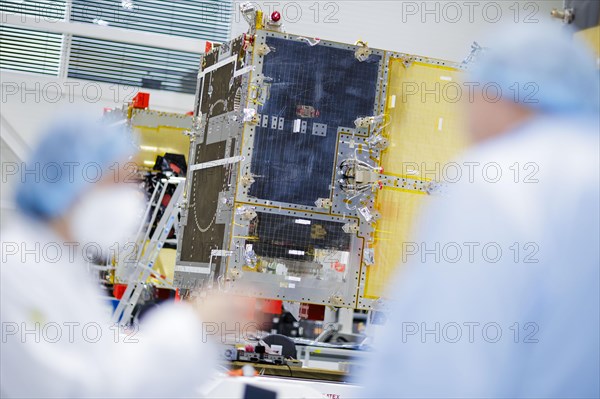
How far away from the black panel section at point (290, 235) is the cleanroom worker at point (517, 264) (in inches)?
201

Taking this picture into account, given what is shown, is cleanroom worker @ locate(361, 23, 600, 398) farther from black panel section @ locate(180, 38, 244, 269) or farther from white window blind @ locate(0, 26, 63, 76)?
white window blind @ locate(0, 26, 63, 76)

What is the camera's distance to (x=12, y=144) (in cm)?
1586

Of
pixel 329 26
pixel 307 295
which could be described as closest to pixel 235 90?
pixel 307 295

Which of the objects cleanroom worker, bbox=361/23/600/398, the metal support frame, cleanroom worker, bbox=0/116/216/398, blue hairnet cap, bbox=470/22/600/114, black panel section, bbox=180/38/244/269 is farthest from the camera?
the metal support frame

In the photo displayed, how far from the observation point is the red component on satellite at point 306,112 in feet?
23.9

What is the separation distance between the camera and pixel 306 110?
23.9 feet

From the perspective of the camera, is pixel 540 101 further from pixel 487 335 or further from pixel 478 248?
pixel 487 335

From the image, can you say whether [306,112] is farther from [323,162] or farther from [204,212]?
[204,212]

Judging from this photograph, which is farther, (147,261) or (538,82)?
(147,261)

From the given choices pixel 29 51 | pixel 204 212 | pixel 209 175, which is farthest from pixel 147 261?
pixel 29 51

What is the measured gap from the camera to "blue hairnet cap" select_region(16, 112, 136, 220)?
230 cm

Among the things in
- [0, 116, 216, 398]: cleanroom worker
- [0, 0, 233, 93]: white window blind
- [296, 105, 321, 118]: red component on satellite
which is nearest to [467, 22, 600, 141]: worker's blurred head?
[0, 116, 216, 398]: cleanroom worker

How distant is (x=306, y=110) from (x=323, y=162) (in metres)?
0.43

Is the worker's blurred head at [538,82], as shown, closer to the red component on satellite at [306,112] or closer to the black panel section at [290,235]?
the black panel section at [290,235]
